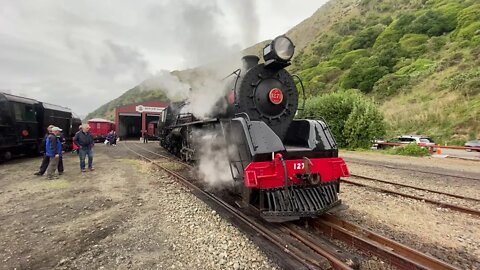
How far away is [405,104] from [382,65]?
1324 cm

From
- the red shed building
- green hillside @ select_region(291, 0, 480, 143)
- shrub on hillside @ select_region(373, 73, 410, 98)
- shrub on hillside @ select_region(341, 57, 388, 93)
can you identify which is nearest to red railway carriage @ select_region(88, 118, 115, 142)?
the red shed building

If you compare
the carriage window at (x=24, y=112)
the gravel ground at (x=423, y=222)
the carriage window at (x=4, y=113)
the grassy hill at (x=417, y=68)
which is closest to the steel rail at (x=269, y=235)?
the gravel ground at (x=423, y=222)

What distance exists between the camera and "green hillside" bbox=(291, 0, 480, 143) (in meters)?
23.5

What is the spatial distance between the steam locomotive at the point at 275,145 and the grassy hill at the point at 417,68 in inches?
184

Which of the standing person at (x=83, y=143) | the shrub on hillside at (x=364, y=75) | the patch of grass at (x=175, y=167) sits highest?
the shrub on hillside at (x=364, y=75)

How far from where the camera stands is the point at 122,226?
482 centimetres

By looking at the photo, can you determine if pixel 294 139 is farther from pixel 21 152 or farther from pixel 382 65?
pixel 382 65

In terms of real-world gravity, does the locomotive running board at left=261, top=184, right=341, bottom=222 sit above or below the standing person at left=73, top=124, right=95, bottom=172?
below

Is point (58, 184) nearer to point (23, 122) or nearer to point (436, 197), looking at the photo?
point (23, 122)

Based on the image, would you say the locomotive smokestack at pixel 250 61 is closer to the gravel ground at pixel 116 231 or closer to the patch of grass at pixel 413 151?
the gravel ground at pixel 116 231

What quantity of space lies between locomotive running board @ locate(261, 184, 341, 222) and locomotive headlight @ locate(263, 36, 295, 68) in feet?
7.73

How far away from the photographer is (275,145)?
471 cm

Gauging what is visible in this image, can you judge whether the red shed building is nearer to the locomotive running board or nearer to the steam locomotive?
the steam locomotive

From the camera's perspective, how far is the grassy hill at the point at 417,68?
23406 mm
